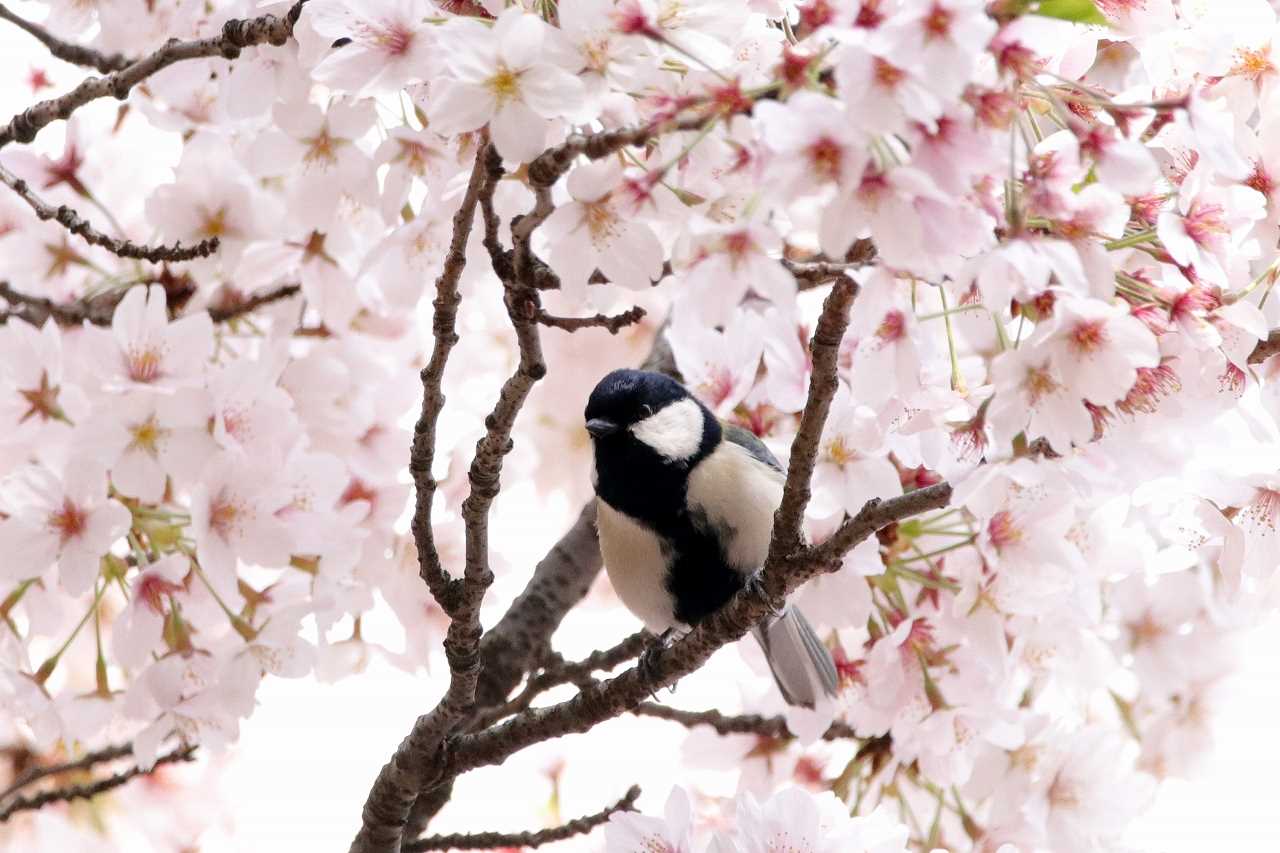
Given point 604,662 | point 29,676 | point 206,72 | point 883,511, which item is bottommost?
point 604,662

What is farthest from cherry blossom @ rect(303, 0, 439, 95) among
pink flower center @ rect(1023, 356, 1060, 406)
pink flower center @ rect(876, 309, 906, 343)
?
pink flower center @ rect(1023, 356, 1060, 406)

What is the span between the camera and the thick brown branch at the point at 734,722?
201 centimetres

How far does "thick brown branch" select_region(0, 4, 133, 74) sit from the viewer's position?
177 centimetres

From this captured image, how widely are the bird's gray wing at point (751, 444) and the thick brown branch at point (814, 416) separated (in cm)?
60

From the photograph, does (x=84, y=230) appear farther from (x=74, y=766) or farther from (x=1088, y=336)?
(x=1088, y=336)

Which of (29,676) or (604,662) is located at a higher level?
(29,676)

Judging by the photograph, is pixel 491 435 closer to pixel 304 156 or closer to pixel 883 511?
pixel 883 511

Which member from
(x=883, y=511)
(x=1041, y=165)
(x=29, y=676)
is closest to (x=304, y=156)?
(x=29, y=676)

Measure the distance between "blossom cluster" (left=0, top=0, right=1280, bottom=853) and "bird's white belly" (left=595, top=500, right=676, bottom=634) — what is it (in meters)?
0.14

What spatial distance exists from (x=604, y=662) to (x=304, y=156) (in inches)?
31.4

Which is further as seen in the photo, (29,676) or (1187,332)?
(29,676)

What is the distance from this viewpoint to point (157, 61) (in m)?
1.50

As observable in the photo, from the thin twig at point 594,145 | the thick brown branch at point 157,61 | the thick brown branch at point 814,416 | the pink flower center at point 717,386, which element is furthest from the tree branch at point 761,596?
the thick brown branch at point 157,61

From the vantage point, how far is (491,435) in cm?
131
